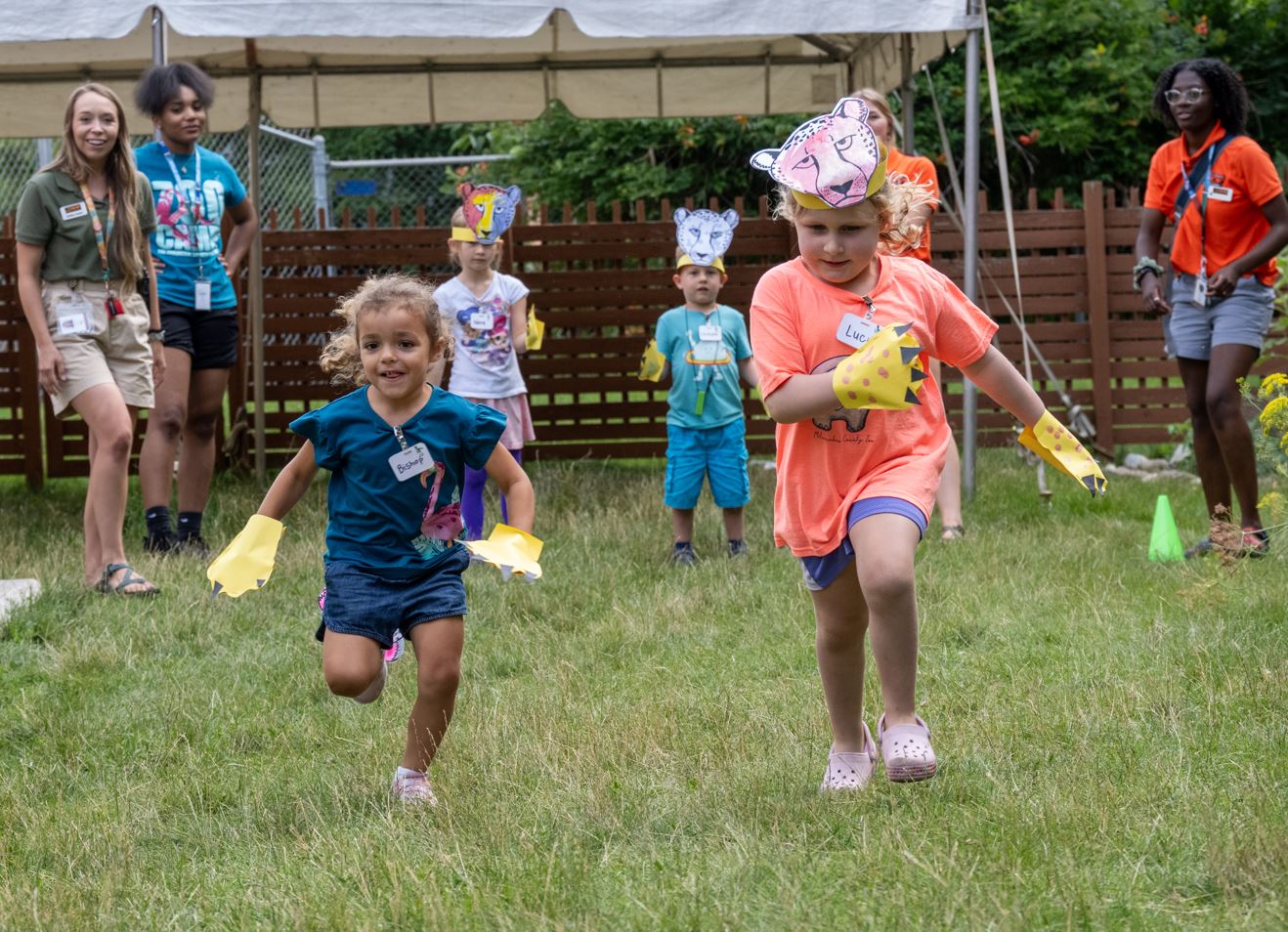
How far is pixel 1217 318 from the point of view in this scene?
6766 millimetres

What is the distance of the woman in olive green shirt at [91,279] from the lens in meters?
6.59

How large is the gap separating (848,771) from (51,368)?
14.1ft

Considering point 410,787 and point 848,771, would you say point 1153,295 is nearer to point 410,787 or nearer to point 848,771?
point 848,771

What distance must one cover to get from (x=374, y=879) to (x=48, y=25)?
5.71 m

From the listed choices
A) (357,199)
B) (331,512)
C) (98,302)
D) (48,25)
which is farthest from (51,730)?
(357,199)

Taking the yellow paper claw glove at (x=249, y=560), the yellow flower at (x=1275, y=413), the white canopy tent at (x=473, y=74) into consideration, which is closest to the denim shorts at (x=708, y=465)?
the white canopy tent at (x=473, y=74)

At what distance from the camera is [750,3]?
7711 mm

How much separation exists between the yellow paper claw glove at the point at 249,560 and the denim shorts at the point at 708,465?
370 cm

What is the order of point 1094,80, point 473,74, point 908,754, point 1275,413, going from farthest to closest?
point 1094,80 < point 473,74 < point 1275,413 < point 908,754

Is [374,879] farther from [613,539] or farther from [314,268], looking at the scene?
[314,268]

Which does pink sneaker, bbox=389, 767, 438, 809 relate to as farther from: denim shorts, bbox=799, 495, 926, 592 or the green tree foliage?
the green tree foliage

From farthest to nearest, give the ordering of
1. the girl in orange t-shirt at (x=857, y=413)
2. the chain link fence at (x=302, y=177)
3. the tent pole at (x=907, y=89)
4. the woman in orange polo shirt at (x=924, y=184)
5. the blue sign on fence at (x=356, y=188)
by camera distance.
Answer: the blue sign on fence at (x=356, y=188), the chain link fence at (x=302, y=177), the tent pole at (x=907, y=89), the woman in orange polo shirt at (x=924, y=184), the girl in orange t-shirt at (x=857, y=413)

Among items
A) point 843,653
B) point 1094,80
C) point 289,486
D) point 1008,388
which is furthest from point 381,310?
point 1094,80

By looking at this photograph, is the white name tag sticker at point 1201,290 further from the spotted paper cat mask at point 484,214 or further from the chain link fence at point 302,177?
the chain link fence at point 302,177
